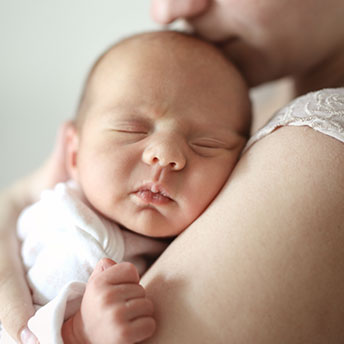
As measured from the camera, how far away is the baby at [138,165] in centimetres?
89

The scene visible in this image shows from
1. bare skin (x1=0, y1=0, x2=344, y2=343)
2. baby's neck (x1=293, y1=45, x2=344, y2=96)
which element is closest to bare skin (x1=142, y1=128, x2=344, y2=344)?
bare skin (x1=0, y1=0, x2=344, y2=343)

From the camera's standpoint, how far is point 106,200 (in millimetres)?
919

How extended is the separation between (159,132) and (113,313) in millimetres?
401

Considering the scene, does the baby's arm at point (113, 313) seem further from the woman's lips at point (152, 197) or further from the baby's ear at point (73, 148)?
the baby's ear at point (73, 148)

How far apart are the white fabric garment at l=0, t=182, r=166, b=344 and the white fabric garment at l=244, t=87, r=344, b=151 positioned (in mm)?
332

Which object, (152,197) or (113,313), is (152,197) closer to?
(152,197)

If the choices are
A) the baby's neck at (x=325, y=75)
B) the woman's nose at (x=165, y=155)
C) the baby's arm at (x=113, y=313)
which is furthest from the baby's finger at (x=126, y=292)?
the baby's neck at (x=325, y=75)

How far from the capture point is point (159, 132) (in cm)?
93

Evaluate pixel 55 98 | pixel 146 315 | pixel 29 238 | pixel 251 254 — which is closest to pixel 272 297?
pixel 251 254

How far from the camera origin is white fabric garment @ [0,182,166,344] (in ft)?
2.88

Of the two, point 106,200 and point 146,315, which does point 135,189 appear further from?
point 146,315

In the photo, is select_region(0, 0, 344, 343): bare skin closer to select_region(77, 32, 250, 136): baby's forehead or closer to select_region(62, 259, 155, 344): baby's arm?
select_region(62, 259, 155, 344): baby's arm

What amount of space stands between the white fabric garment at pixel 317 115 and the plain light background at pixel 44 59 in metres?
1.59

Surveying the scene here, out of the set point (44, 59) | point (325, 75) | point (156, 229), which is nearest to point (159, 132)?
point (156, 229)
